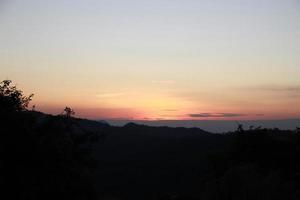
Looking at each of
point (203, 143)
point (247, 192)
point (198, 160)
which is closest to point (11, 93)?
point (247, 192)

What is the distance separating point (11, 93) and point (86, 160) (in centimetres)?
438

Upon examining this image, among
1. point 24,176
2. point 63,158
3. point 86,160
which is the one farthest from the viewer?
point 86,160

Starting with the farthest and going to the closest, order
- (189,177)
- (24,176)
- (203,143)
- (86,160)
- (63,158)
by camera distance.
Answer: (203,143) → (189,177) → (86,160) → (63,158) → (24,176)

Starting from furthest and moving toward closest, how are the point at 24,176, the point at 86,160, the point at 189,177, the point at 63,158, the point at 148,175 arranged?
the point at 148,175 → the point at 189,177 → the point at 86,160 → the point at 63,158 → the point at 24,176

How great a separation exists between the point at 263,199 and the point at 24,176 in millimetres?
10644

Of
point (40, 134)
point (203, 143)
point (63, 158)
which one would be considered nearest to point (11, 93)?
point (40, 134)

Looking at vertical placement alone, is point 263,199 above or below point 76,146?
below

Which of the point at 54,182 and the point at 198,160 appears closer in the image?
the point at 54,182

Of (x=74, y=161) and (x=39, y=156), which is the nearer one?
(x=39, y=156)

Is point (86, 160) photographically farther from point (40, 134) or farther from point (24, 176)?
point (24, 176)

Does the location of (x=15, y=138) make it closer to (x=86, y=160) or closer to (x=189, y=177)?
(x=86, y=160)

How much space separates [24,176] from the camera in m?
19.0

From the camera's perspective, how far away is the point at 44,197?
64.5 ft

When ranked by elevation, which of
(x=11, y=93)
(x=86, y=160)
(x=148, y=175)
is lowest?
(x=148, y=175)
